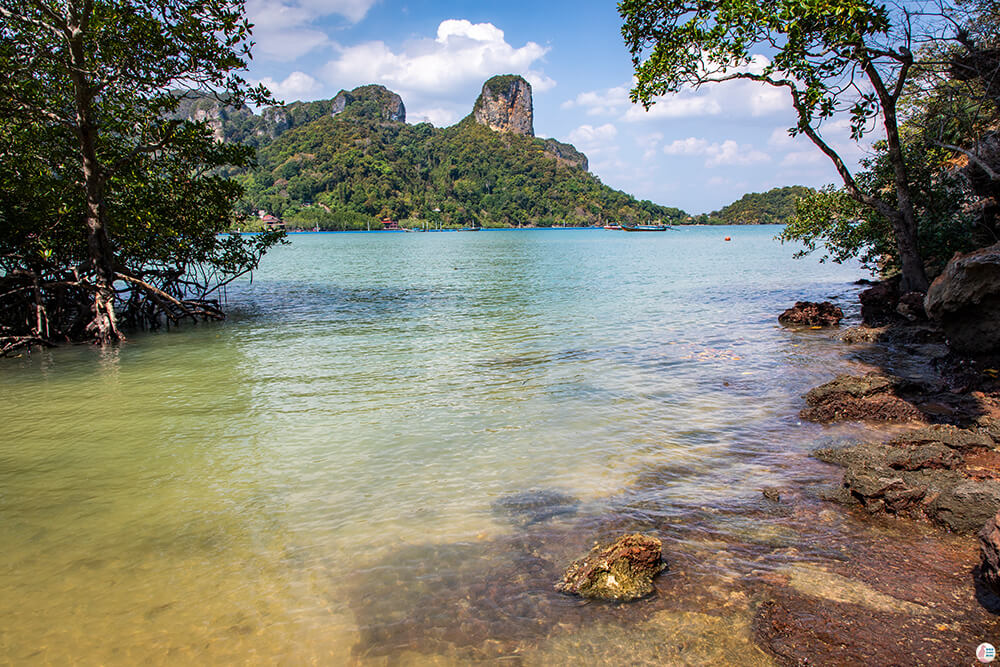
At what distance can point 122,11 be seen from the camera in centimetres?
1450

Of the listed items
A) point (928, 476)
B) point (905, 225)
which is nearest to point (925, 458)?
point (928, 476)

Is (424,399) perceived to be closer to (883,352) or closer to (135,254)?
(883,352)

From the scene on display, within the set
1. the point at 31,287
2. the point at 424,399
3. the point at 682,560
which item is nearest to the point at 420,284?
the point at 31,287

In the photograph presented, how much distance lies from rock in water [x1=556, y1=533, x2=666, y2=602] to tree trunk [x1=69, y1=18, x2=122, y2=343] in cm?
1667

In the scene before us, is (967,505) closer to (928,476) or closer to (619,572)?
(928,476)

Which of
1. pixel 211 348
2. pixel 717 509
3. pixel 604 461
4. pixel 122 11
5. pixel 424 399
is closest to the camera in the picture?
pixel 717 509

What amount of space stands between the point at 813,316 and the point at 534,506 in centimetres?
1432

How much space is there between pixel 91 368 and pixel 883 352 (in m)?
18.7

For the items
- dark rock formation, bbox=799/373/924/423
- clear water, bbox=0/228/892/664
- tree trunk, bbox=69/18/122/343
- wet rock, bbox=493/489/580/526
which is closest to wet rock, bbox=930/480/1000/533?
clear water, bbox=0/228/892/664

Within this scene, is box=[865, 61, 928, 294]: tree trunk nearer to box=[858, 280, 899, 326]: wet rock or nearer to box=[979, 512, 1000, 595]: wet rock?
box=[858, 280, 899, 326]: wet rock

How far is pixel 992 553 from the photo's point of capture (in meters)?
4.05

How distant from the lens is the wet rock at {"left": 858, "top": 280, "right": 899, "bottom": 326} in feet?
51.6

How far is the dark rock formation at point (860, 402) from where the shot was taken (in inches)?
334

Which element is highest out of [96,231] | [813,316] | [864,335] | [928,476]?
[96,231]
